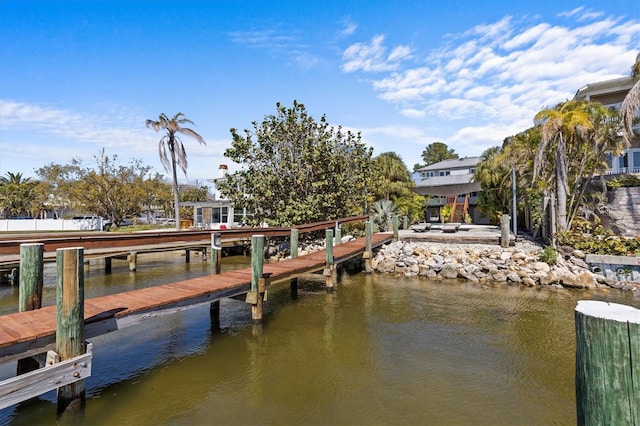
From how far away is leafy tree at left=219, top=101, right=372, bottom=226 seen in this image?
1909 centimetres

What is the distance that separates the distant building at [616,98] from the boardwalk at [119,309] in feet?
75.8

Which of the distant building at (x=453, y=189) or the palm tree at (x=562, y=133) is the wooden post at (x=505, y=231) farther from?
the distant building at (x=453, y=189)

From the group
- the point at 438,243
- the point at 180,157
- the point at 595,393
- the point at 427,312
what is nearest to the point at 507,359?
the point at 427,312

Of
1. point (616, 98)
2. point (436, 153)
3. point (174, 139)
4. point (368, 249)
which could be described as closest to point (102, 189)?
point (174, 139)

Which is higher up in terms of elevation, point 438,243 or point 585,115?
point 585,115

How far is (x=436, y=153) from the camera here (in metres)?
65.1

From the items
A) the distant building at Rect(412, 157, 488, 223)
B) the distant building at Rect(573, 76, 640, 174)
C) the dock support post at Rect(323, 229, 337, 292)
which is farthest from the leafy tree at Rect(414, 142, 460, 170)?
the dock support post at Rect(323, 229, 337, 292)

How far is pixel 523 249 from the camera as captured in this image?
13867 millimetres

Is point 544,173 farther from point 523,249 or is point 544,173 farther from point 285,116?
point 285,116

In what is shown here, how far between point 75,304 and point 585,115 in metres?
15.6

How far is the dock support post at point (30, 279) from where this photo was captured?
4.74 m

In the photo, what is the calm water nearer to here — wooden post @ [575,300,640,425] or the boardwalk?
the boardwalk

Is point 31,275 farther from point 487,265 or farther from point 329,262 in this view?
point 487,265

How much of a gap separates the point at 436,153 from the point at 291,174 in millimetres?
51545
